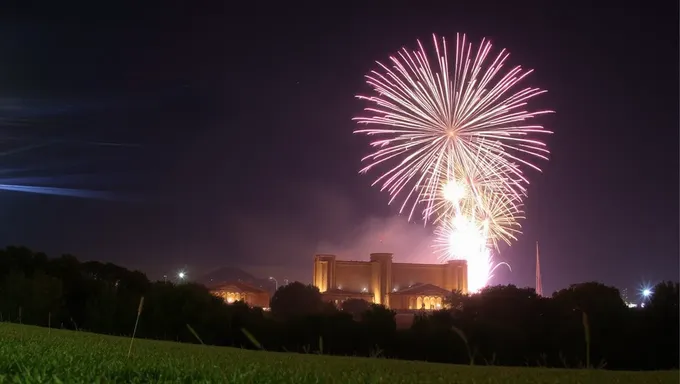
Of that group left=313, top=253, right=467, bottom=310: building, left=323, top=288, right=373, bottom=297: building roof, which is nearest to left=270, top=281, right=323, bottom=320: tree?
left=323, top=288, right=373, bottom=297: building roof

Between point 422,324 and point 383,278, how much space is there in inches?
2783

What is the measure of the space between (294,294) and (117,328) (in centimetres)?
3536

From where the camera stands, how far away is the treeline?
39375 mm

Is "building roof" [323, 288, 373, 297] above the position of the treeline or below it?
above

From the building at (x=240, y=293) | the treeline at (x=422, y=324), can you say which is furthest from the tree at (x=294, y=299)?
the treeline at (x=422, y=324)

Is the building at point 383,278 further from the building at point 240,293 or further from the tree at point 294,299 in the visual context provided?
the tree at point 294,299

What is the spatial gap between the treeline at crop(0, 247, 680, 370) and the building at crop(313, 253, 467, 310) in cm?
5664

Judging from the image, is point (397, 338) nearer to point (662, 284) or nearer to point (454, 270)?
A: point (662, 284)

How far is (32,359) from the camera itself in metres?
8.62

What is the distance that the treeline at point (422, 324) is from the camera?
39375 mm

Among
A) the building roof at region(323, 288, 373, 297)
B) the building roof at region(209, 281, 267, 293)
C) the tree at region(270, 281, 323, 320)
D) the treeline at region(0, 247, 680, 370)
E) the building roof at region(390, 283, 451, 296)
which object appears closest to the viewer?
the treeline at region(0, 247, 680, 370)

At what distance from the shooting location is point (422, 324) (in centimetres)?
4331

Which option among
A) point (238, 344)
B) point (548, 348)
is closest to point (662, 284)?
point (548, 348)

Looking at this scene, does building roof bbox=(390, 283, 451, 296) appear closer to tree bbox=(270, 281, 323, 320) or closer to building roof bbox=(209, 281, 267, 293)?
building roof bbox=(209, 281, 267, 293)
